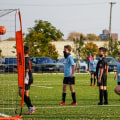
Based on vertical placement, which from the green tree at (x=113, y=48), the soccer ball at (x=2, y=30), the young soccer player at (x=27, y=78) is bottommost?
the young soccer player at (x=27, y=78)

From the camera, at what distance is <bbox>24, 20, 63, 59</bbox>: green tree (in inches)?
1641

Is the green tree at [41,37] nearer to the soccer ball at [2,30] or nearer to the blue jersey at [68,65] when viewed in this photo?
the blue jersey at [68,65]

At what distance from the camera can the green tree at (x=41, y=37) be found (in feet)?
137

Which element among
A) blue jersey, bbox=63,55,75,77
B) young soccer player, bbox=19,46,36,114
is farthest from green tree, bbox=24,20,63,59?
young soccer player, bbox=19,46,36,114

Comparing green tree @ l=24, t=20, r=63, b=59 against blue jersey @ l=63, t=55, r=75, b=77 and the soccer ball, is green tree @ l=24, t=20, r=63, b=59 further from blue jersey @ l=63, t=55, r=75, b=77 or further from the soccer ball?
the soccer ball

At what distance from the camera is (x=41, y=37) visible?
4203cm

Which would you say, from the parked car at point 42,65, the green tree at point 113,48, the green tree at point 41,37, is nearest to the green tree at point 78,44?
the green tree at point 113,48

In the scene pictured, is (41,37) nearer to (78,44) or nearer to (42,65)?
(42,65)

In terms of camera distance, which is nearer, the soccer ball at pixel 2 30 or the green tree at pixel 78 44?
the soccer ball at pixel 2 30

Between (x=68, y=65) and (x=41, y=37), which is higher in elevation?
(x=41, y=37)

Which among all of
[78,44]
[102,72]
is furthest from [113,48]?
[102,72]

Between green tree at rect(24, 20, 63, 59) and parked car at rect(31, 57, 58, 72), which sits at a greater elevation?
green tree at rect(24, 20, 63, 59)

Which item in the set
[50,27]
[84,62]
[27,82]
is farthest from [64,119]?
[50,27]

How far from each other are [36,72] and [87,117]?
26.0 metres
